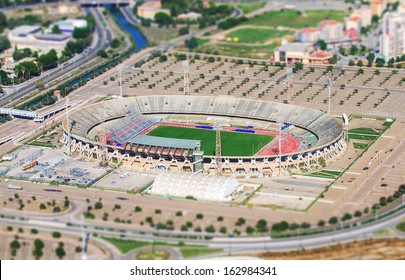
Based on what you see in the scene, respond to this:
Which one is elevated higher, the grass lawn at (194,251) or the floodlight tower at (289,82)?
the floodlight tower at (289,82)

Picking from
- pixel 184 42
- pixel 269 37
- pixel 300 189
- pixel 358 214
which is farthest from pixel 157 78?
pixel 358 214

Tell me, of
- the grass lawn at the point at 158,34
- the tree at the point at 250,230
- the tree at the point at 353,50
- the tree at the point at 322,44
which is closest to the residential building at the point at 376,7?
the tree at the point at 353,50

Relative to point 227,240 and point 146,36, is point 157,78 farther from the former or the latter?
point 227,240

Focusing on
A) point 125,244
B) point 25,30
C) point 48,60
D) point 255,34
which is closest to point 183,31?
point 255,34

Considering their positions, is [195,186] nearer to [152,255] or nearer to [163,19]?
[152,255]

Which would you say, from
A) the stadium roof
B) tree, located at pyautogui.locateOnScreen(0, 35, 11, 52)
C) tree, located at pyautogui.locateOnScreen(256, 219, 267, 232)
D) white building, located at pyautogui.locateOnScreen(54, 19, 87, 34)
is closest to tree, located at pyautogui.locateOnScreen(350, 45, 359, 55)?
white building, located at pyautogui.locateOnScreen(54, 19, 87, 34)

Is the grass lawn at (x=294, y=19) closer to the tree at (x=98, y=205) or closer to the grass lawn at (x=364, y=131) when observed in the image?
the grass lawn at (x=364, y=131)
